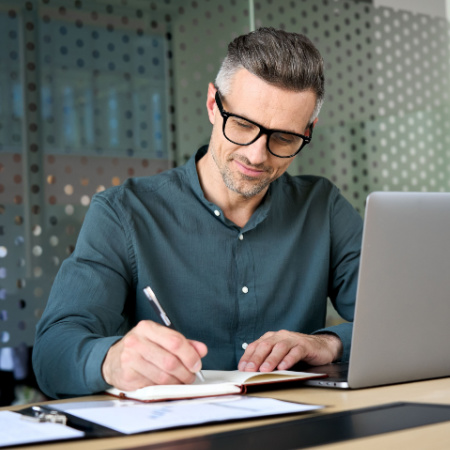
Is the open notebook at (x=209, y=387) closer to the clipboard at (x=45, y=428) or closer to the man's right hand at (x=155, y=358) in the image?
the man's right hand at (x=155, y=358)

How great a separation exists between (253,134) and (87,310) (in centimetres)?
50

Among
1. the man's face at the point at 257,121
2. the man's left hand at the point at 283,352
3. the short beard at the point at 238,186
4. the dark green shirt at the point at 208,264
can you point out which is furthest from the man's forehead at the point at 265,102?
the man's left hand at the point at 283,352

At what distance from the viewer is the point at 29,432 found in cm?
71

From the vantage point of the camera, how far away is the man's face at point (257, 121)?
4.51ft

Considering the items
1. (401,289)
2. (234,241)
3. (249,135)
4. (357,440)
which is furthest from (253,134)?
(357,440)

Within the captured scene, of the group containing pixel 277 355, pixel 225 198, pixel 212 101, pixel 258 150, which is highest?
pixel 212 101

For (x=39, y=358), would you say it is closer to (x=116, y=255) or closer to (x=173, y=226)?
(x=116, y=255)

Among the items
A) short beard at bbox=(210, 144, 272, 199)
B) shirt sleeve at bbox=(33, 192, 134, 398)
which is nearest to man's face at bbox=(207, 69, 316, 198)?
short beard at bbox=(210, 144, 272, 199)

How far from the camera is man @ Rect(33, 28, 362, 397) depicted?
131 centimetres

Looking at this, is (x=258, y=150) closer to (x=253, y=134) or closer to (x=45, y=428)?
(x=253, y=134)

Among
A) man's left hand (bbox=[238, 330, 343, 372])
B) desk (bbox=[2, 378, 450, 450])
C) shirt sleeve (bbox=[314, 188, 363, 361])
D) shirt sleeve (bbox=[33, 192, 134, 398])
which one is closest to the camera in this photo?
desk (bbox=[2, 378, 450, 450])

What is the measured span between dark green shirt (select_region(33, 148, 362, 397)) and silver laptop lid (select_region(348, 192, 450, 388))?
304 mm

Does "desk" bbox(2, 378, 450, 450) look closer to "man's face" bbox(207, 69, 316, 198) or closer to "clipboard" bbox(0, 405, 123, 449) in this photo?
"clipboard" bbox(0, 405, 123, 449)

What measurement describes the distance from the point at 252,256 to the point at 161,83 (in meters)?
1.15
